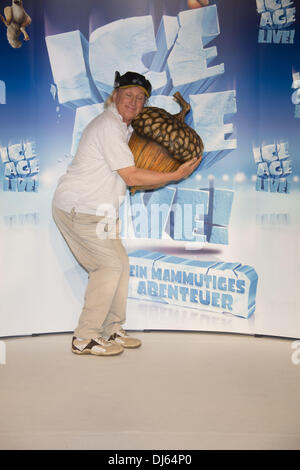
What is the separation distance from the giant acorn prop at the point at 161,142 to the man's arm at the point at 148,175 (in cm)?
5

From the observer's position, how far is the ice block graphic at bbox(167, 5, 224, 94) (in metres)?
3.42

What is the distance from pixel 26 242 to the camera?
134 inches

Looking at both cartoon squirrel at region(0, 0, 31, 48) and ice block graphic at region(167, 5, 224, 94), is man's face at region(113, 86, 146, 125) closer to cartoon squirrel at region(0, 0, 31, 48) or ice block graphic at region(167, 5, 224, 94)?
ice block graphic at region(167, 5, 224, 94)

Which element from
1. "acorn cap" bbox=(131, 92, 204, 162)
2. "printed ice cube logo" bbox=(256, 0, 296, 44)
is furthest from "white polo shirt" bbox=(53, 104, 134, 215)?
"printed ice cube logo" bbox=(256, 0, 296, 44)

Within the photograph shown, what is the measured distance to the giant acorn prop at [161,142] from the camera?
2936 millimetres

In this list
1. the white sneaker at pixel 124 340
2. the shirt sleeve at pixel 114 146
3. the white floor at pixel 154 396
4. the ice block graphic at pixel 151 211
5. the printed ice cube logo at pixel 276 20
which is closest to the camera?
the white floor at pixel 154 396

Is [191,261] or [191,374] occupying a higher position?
[191,261]

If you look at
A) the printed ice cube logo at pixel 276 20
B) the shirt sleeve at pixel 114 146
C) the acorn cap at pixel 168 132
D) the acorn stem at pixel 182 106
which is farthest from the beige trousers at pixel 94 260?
the printed ice cube logo at pixel 276 20

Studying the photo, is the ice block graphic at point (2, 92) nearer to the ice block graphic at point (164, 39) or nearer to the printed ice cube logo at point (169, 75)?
the printed ice cube logo at point (169, 75)

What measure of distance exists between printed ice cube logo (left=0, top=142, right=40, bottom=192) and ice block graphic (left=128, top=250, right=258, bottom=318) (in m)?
0.81

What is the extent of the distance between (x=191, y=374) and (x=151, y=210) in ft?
4.03

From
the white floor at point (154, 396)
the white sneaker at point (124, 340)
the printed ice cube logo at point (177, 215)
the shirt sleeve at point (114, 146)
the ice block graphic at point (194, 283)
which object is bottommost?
the white floor at point (154, 396)
